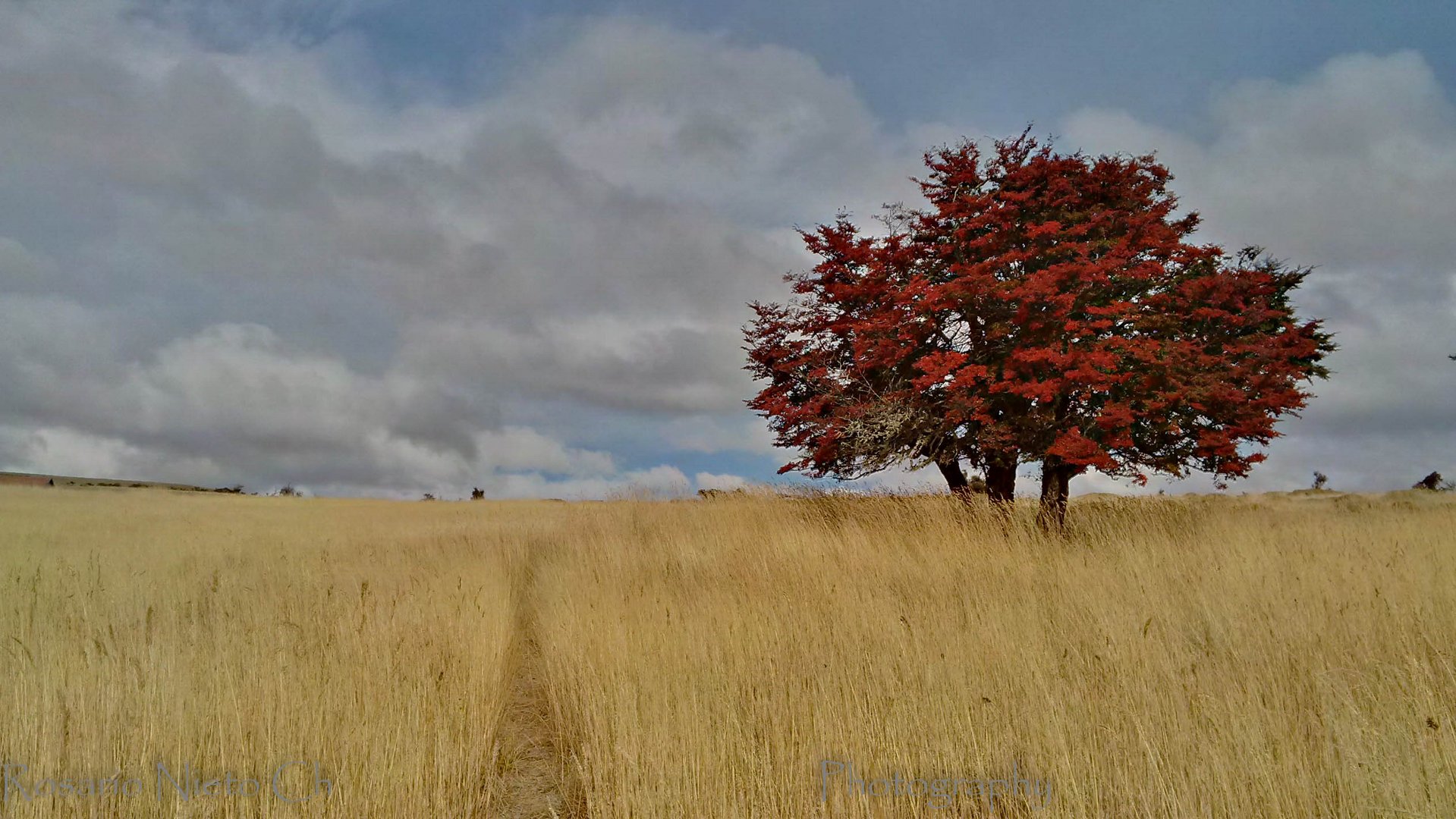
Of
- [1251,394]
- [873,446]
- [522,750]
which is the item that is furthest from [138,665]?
[1251,394]

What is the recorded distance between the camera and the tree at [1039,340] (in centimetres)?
1171

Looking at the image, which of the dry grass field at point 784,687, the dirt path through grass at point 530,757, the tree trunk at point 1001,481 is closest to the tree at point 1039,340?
the tree trunk at point 1001,481

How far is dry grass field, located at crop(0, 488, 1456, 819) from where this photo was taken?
134 inches

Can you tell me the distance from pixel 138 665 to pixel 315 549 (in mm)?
9502

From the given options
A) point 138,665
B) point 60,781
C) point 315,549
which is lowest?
point 60,781

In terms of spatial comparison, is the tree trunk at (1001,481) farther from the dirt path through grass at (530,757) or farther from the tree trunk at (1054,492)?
the dirt path through grass at (530,757)

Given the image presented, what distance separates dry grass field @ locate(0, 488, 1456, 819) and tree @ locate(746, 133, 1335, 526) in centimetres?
353

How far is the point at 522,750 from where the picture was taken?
16.3 ft

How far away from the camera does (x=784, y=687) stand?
4.34 meters

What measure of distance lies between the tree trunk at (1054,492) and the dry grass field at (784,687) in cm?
384

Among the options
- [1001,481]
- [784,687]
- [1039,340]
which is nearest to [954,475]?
[1001,481]

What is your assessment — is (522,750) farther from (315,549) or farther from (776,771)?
(315,549)

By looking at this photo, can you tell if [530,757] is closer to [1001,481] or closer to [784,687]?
[784,687]

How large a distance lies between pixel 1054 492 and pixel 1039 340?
3458 mm
